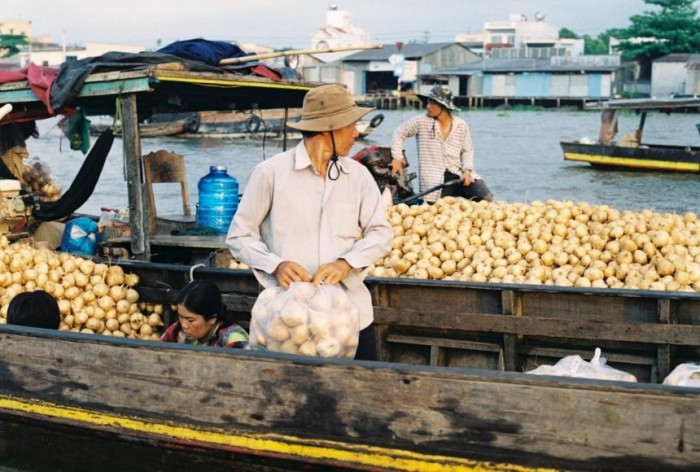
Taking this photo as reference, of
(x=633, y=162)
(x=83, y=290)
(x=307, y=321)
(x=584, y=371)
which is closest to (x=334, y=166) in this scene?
(x=307, y=321)

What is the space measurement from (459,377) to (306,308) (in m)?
0.58

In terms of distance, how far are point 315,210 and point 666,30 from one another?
58.7 m

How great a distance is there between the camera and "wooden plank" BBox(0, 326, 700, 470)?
9.55 feet

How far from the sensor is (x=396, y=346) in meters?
4.66

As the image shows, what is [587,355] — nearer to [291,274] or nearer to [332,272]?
[332,272]

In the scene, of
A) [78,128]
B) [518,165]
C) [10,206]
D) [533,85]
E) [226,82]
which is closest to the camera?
[226,82]

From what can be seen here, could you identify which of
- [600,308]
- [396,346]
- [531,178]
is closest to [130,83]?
[396,346]

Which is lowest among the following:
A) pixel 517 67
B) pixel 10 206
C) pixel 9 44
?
pixel 10 206

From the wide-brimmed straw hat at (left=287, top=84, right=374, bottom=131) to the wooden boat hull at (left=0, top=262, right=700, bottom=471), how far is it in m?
0.83

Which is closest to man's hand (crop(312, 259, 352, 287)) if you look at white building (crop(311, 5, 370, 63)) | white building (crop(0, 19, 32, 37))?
white building (crop(311, 5, 370, 63))

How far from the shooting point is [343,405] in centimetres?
329

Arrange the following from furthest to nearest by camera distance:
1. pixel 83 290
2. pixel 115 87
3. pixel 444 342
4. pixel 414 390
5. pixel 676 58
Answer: pixel 676 58 → pixel 115 87 → pixel 83 290 → pixel 444 342 → pixel 414 390

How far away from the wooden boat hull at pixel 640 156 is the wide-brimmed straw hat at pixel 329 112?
60.7 feet

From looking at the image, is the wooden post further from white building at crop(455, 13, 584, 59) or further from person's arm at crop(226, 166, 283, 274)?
white building at crop(455, 13, 584, 59)
